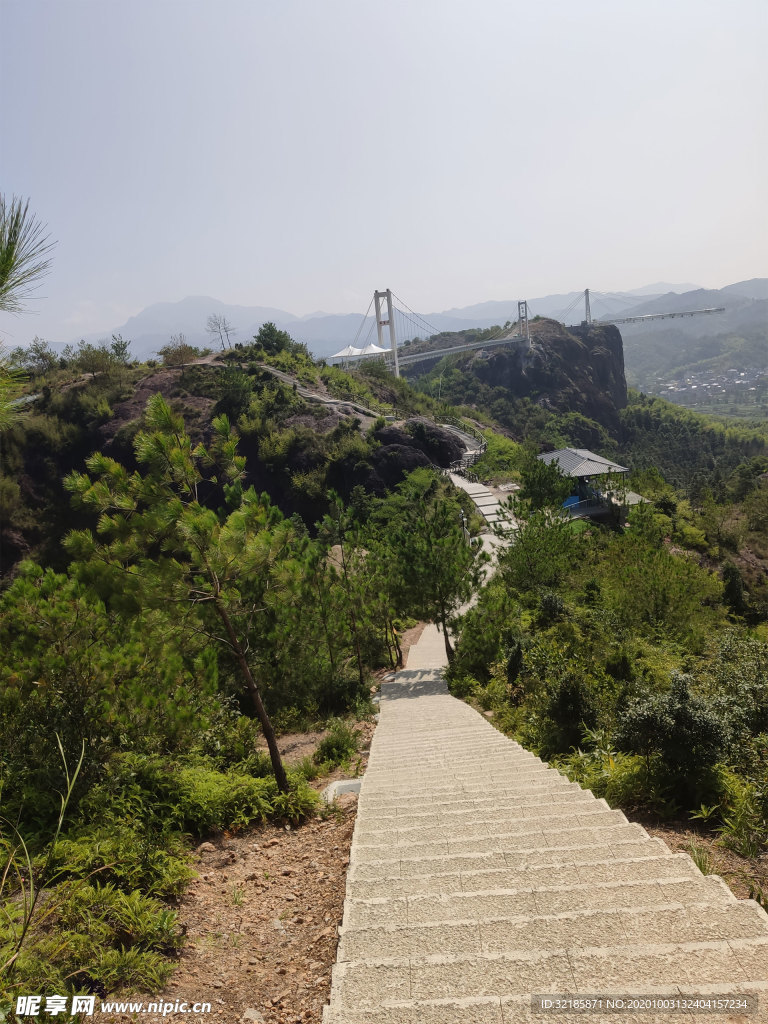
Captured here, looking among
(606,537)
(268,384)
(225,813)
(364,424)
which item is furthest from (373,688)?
(268,384)

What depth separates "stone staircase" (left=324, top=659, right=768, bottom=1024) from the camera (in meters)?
2.08

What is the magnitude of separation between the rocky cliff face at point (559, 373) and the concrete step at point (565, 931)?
229ft

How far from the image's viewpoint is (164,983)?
2.75 m

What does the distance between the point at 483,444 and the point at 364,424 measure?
10001 mm

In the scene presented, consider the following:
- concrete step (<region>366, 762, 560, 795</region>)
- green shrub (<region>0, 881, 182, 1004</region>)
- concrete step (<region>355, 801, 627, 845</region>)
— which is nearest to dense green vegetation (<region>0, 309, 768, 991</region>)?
green shrub (<region>0, 881, 182, 1004</region>)

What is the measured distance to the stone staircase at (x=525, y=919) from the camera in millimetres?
2078

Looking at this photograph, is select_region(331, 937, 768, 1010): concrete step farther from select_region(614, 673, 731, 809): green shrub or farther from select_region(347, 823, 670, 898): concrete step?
select_region(614, 673, 731, 809): green shrub

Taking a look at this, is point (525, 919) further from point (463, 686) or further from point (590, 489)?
point (590, 489)

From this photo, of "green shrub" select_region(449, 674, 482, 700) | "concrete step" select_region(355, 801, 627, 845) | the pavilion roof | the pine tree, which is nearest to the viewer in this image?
"concrete step" select_region(355, 801, 627, 845)

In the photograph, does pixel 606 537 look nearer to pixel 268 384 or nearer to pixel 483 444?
pixel 483 444

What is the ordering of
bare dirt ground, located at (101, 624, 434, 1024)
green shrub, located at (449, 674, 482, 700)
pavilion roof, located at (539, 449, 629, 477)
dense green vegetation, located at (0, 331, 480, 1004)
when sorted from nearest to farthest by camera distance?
bare dirt ground, located at (101, 624, 434, 1024) → dense green vegetation, located at (0, 331, 480, 1004) → green shrub, located at (449, 674, 482, 700) → pavilion roof, located at (539, 449, 629, 477)

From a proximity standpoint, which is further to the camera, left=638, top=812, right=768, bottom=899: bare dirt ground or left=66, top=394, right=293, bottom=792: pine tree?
left=66, top=394, right=293, bottom=792: pine tree

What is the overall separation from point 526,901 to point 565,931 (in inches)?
13.0

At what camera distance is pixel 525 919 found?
250cm
